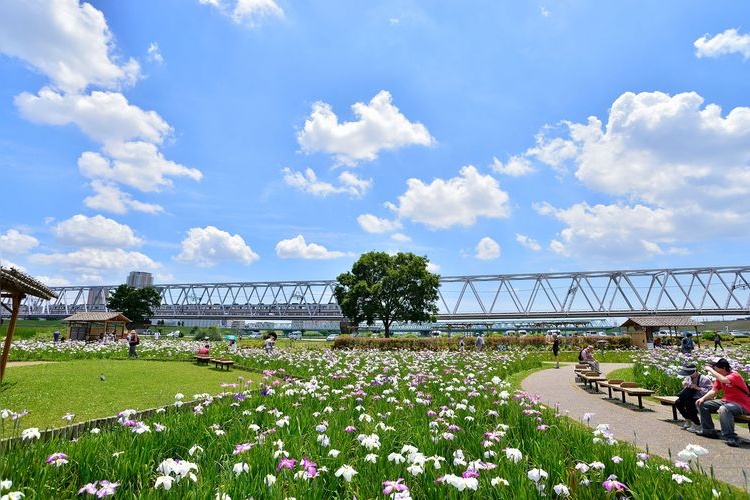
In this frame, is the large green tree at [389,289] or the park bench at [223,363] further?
the large green tree at [389,289]

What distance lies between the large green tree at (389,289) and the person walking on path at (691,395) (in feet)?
121

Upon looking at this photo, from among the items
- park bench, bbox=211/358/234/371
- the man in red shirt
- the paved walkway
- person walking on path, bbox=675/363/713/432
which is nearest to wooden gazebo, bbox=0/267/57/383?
park bench, bbox=211/358/234/371

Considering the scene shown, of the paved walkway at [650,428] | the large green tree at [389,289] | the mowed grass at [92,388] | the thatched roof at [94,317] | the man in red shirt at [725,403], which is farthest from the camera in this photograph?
the large green tree at [389,289]

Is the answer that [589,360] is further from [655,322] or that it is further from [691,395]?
[655,322]

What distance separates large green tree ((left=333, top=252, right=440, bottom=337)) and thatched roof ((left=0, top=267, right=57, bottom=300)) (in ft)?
115

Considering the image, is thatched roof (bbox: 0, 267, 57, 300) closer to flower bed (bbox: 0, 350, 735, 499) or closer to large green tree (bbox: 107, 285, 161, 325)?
flower bed (bbox: 0, 350, 735, 499)

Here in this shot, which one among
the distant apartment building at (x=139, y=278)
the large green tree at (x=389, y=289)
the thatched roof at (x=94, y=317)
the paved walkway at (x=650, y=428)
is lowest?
the paved walkway at (x=650, y=428)

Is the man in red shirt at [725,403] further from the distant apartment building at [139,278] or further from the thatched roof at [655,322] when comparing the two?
the distant apartment building at [139,278]

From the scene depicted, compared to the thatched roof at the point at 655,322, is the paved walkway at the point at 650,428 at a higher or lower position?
lower

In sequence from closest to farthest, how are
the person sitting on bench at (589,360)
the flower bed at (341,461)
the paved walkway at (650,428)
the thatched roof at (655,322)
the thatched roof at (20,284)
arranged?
the flower bed at (341,461)
the paved walkway at (650,428)
the thatched roof at (20,284)
the person sitting on bench at (589,360)
the thatched roof at (655,322)

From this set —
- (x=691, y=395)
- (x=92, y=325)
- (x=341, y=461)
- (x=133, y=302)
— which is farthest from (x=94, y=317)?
(x=691, y=395)

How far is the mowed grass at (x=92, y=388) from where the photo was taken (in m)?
10.4

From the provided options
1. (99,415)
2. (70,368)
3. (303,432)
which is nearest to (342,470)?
(303,432)

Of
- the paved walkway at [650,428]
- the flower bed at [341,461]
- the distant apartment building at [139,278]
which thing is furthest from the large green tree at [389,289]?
the distant apartment building at [139,278]
